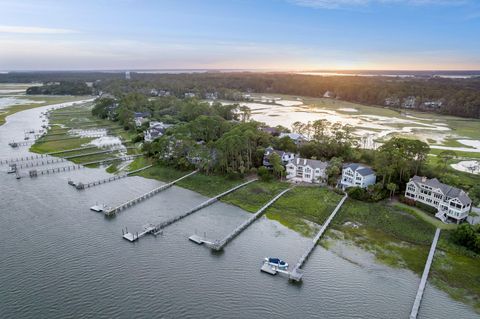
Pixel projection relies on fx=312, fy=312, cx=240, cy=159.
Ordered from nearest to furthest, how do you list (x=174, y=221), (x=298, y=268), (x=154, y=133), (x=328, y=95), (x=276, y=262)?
(x=298, y=268) → (x=276, y=262) → (x=174, y=221) → (x=154, y=133) → (x=328, y=95)

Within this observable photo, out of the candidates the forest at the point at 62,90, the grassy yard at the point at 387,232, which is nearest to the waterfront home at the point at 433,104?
the grassy yard at the point at 387,232

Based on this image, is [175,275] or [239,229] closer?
[175,275]

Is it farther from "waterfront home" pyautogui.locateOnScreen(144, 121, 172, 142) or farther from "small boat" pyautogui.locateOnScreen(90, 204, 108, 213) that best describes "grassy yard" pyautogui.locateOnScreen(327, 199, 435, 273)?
"waterfront home" pyautogui.locateOnScreen(144, 121, 172, 142)

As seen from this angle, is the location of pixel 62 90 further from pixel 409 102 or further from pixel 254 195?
pixel 409 102

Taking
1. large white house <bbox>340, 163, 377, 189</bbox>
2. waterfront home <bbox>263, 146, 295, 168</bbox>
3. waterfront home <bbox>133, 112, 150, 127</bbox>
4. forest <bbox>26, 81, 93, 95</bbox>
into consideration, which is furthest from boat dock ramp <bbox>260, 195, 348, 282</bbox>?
forest <bbox>26, 81, 93, 95</bbox>

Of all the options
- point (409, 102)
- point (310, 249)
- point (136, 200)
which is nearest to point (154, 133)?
point (136, 200)

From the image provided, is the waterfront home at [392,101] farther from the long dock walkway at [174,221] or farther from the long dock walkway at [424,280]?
the long dock walkway at [424,280]

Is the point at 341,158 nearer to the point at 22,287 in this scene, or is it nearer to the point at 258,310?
the point at 258,310
